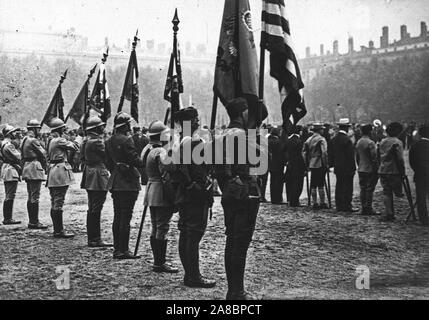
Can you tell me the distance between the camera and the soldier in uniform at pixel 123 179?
23.9ft

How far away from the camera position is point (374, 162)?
11.3 meters

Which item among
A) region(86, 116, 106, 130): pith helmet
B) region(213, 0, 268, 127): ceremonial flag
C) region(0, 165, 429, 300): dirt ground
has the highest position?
region(213, 0, 268, 127): ceremonial flag

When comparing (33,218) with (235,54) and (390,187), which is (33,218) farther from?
(390,187)

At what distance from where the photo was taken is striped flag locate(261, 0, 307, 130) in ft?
18.9

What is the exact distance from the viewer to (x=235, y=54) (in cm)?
605

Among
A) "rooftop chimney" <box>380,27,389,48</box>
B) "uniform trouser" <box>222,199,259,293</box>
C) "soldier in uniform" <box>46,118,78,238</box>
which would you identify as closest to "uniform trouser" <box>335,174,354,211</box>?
"soldier in uniform" <box>46,118,78,238</box>

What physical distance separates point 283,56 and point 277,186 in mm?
7630

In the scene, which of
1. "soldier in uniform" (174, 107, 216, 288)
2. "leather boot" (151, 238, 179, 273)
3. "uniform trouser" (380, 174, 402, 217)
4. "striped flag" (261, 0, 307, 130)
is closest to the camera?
"striped flag" (261, 0, 307, 130)

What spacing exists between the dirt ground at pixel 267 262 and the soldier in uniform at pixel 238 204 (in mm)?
451

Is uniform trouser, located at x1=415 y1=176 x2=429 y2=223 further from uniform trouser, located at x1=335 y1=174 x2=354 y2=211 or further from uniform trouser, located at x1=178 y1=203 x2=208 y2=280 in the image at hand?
uniform trouser, located at x1=178 y1=203 x2=208 y2=280

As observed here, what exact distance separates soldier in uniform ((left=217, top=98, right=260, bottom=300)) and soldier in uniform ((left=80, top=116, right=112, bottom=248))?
3.41 metres

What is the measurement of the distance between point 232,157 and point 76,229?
18.6ft
